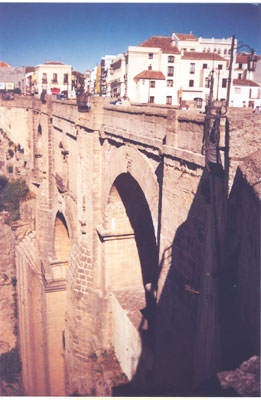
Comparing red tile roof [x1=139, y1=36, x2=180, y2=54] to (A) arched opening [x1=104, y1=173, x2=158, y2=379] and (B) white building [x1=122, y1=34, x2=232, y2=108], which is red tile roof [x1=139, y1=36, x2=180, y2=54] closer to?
(B) white building [x1=122, y1=34, x2=232, y2=108]

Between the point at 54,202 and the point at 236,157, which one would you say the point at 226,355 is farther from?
the point at 54,202

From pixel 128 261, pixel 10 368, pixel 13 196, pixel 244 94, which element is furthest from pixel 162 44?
pixel 10 368

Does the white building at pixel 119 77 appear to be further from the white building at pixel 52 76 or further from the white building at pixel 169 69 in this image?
the white building at pixel 52 76

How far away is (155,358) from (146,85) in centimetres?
1680

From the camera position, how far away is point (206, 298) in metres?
5.43

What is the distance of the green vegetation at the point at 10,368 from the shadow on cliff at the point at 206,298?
1562 centimetres

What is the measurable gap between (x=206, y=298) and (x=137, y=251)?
6608 millimetres

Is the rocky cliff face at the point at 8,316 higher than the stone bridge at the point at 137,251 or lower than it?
lower

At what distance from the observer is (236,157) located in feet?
16.4

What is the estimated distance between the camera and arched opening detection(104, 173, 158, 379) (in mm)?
10625

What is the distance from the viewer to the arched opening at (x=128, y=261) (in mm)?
10625

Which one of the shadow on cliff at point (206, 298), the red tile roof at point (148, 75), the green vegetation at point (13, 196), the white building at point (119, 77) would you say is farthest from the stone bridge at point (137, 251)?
the green vegetation at point (13, 196)

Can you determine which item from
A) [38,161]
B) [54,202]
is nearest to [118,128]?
[54,202]

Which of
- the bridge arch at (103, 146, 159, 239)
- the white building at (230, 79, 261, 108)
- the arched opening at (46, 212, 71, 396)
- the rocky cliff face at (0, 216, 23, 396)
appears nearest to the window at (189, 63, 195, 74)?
the white building at (230, 79, 261, 108)
